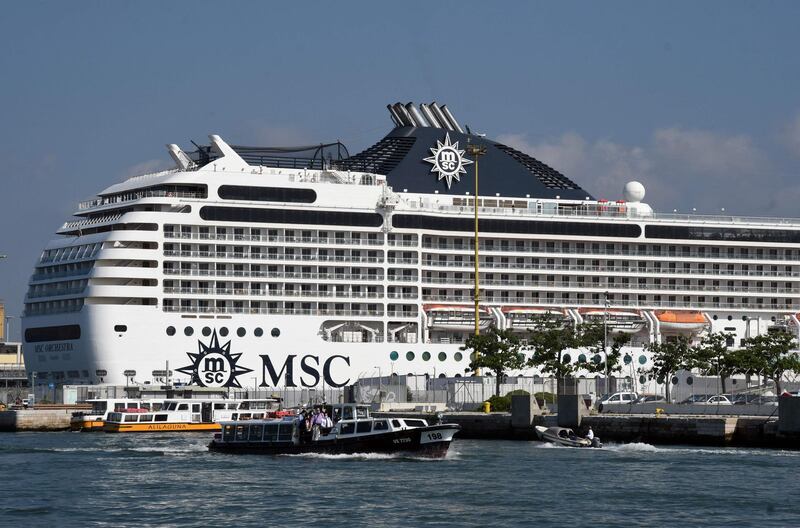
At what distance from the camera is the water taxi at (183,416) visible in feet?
270

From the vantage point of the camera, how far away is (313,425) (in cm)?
6225

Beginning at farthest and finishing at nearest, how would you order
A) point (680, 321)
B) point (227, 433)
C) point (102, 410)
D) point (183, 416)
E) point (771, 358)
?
1. point (680, 321)
2. point (771, 358)
3. point (102, 410)
4. point (183, 416)
5. point (227, 433)

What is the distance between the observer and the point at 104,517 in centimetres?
4319

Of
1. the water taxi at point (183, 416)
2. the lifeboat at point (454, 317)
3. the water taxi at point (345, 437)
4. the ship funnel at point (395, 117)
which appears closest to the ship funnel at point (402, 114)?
the ship funnel at point (395, 117)

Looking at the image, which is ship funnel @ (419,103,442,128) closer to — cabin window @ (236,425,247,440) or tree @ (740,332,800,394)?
tree @ (740,332,800,394)

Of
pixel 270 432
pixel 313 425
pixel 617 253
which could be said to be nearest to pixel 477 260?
pixel 617 253

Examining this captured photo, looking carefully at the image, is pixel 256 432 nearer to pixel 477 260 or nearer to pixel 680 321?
pixel 477 260

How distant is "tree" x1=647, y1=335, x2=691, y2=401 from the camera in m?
91.2

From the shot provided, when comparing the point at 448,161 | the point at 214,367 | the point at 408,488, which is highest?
the point at 448,161

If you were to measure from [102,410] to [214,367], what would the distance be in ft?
26.7

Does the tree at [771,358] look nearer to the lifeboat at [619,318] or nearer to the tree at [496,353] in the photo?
the lifeboat at [619,318]

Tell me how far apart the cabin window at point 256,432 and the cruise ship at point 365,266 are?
25419 mm

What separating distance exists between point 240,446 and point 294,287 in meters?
31.0

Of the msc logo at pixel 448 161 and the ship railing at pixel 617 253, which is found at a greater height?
the msc logo at pixel 448 161
